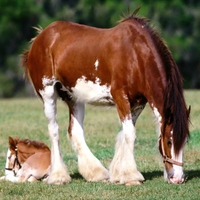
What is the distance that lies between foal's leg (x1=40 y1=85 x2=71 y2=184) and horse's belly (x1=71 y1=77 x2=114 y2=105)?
0.47 metres

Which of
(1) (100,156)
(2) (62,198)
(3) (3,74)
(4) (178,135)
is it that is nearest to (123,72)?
(4) (178,135)

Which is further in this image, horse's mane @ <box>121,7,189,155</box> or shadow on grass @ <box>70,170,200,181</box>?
shadow on grass @ <box>70,170,200,181</box>

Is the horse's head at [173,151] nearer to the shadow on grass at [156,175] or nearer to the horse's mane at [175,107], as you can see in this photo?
the horse's mane at [175,107]

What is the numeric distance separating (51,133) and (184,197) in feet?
8.67

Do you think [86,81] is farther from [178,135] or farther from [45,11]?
[45,11]

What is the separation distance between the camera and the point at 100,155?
1162cm

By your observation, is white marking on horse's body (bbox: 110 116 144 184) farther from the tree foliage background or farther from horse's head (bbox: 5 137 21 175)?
the tree foliage background

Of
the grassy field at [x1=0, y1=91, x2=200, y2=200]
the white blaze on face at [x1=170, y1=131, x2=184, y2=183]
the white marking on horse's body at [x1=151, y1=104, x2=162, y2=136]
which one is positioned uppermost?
the white marking on horse's body at [x1=151, y1=104, x2=162, y2=136]

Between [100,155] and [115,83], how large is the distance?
2851 millimetres

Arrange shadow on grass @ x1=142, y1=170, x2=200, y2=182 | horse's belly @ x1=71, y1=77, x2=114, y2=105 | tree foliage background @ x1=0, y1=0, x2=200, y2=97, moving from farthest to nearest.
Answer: tree foliage background @ x1=0, y1=0, x2=200, y2=97
shadow on grass @ x1=142, y1=170, x2=200, y2=182
horse's belly @ x1=71, y1=77, x2=114, y2=105

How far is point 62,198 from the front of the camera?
314 inches

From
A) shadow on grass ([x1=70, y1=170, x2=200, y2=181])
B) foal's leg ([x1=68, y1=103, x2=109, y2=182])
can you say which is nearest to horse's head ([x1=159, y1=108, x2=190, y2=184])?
shadow on grass ([x1=70, y1=170, x2=200, y2=181])

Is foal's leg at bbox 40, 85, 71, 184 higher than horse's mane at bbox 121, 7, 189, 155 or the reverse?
the reverse

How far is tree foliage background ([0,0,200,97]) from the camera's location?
41.8 metres
